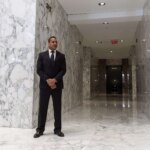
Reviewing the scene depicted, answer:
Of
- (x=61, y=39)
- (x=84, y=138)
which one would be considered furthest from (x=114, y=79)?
(x=84, y=138)

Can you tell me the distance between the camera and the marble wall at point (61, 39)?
5.54 meters

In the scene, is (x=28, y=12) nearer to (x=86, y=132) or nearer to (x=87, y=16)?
(x=86, y=132)

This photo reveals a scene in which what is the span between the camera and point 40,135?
434 cm

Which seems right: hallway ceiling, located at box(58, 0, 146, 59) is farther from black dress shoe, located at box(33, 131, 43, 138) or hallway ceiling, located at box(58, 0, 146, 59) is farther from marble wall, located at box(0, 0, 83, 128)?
black dress shoe, located at box(33, 131, 43, 138)

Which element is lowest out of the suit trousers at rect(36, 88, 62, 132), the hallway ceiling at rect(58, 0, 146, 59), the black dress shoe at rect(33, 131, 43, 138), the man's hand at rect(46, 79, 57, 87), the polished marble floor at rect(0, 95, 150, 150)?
the polished marble floor at rect(0, 95, 150, 150)

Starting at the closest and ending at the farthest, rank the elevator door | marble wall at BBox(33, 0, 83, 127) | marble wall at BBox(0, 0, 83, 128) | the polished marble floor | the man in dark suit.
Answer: the polished marble floor
the man in dark suit
marble wall at BBox(0, 0, 83, 128)
marble wall at BBox(33, 0, 83, 127)
the elevator door

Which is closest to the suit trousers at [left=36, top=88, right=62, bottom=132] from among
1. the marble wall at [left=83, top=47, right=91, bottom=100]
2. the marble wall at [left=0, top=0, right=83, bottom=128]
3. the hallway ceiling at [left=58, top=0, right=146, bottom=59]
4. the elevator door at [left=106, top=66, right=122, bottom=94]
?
the marble wall at [left=0, top=0, right=83, bottom=128]

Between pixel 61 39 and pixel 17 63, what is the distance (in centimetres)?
266

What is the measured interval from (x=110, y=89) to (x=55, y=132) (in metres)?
23.9

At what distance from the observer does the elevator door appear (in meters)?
28.3

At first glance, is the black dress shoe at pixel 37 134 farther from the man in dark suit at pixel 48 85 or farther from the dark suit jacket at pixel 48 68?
the dark suit jacket at pixel 48 68

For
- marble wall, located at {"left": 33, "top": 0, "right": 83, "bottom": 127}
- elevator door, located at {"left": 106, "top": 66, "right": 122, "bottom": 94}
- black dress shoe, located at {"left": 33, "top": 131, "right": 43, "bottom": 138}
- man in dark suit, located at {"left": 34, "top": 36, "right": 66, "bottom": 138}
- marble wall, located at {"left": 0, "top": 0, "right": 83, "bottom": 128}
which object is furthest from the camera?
elevator door, located at {"left": 106, "top": 66, "right": 122, "bottom": 94}

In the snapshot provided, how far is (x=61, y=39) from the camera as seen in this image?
25.1 feet

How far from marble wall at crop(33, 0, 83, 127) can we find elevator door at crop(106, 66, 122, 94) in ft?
60.6
